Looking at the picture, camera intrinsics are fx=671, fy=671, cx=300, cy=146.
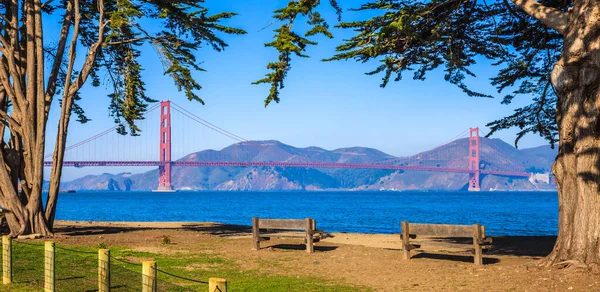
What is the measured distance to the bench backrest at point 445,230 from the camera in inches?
524

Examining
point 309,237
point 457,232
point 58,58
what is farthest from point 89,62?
point 457,232

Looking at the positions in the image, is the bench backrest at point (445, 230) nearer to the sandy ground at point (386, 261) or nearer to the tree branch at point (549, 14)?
the sandy ground at point (386, 261)

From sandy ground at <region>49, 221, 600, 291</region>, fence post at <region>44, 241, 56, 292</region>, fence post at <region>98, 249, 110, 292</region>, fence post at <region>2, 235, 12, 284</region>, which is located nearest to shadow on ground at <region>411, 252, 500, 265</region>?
sandy ground at <region>49, 221, 600, 291</region>

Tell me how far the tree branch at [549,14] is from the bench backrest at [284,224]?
6.88 metres

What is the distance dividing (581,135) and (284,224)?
720 cm

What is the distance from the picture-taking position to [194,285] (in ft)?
36.9

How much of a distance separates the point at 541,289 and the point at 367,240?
10.6 m

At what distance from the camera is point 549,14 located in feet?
41.1

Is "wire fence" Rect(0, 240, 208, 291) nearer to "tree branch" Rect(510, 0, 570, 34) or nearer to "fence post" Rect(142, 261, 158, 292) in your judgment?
"fence post" Rect(142, 261, 158, 292)

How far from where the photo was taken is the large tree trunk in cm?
1138

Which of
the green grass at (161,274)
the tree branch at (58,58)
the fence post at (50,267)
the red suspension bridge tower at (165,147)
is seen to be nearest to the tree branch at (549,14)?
the green grass at (161,274)

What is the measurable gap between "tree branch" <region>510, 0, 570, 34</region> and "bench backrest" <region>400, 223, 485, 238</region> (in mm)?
4074

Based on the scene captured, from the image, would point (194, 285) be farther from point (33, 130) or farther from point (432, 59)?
point (33, 130)

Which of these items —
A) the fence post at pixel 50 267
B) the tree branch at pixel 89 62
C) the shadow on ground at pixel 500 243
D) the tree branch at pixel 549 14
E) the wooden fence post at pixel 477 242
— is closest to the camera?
the fence post at pixel 50 267
